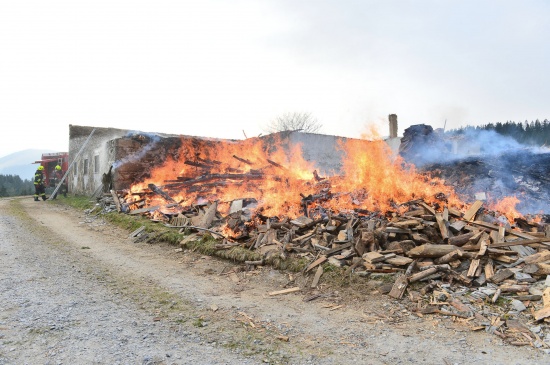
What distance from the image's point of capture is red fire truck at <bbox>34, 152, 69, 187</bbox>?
27703 millimetres

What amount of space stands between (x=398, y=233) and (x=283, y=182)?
20.0ft

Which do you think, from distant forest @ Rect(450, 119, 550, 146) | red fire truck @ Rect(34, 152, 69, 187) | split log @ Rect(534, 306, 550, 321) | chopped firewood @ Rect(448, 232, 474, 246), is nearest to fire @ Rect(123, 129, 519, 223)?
chopped firewood @ Rect(448, 232, 474, 246)

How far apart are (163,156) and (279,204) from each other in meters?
10.4

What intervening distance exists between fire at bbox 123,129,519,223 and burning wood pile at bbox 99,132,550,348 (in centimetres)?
6

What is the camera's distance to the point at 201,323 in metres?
4.87

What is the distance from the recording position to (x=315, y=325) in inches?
195

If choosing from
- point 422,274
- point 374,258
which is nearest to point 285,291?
point 374,258

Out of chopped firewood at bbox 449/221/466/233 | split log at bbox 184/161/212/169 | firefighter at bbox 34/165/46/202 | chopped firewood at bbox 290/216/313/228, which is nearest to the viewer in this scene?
chopped firewood at bbox 449/221/466/233

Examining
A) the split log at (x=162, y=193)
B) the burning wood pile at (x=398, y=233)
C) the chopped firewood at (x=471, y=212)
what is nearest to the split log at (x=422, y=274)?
the burning wood pile at (x=398, y=233)

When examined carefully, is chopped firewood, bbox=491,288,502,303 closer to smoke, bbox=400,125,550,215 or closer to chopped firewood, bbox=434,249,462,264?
chopped firewood, bbox=434,249,462,264

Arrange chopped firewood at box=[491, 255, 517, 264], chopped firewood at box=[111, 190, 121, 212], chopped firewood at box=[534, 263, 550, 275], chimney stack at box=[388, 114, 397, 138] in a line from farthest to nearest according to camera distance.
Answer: chimney stack at box=[388, 114, 397, 138] → chopped firewood at box=[111, 190, 121, 212] → chopped firewood at box=[491, 255, 517, 264] → chopped firewood at box=[534, 263, 550, 275]

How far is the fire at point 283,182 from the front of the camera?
30.6ft

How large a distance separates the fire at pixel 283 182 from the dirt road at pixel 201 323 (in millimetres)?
3465

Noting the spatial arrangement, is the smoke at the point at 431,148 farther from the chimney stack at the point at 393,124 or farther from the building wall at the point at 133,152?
the chimney stack at the point at 393,124
